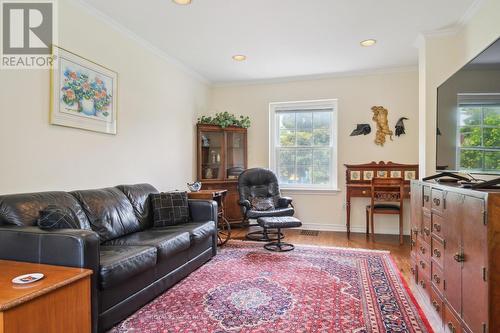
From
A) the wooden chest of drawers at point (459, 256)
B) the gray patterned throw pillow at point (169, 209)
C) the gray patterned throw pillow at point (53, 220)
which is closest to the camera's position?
the wooden chest of drawers at point (459, 256)

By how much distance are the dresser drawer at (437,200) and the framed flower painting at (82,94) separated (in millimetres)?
2914

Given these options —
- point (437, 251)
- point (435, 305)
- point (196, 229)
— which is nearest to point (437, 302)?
point (435, 305)

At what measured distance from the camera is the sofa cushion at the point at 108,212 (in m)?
2.48

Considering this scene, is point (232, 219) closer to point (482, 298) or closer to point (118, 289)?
point (118, 289)

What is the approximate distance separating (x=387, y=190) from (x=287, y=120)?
1957mm

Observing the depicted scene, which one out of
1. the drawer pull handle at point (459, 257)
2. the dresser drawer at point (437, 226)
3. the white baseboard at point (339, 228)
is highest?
the dresser drawer at point (437, 226)

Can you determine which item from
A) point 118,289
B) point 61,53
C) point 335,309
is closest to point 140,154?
point 61,53

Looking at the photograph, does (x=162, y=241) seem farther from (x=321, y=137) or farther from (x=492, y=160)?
(x=321, y=137)

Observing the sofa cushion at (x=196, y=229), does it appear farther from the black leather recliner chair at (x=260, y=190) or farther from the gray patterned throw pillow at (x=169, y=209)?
the black leather recliner chair at (x=260, y=190)

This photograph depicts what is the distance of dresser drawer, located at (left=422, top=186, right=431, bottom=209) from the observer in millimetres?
2254

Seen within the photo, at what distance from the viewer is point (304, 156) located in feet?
16.8

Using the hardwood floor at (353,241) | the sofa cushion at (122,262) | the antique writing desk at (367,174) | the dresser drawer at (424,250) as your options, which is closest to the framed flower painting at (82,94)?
the sofa cushion at (122,262)

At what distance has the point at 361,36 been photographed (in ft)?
11.3

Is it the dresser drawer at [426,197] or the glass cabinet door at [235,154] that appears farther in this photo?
the glass cabinet door at [235,154]
